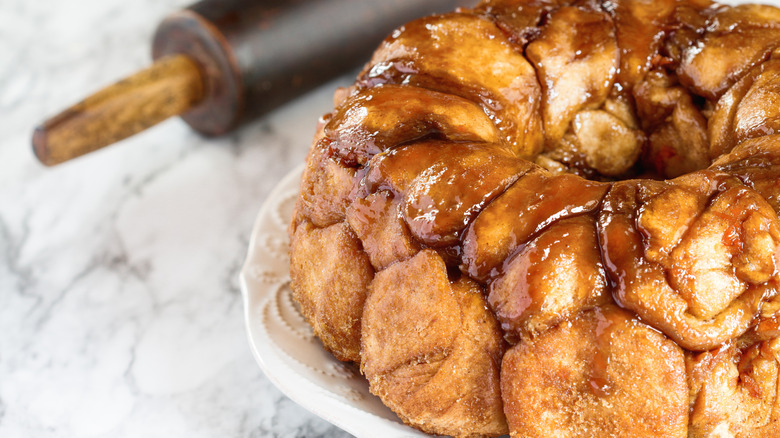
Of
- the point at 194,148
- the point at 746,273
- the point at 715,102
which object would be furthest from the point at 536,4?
the point at 194,148

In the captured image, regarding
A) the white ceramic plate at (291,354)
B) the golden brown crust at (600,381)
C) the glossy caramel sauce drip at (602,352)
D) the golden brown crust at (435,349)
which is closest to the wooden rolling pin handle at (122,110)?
the white ceramic plate at (291,354)

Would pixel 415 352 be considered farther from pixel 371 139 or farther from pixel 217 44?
pixel 217 44

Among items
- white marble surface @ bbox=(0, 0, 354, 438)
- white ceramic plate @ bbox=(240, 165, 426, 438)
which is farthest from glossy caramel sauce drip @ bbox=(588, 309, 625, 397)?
white marble surface @ bbox=(0, 0, 354, 438)

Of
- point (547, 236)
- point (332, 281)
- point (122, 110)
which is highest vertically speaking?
point (547, 236)

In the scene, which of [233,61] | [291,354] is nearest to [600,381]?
[291,354]

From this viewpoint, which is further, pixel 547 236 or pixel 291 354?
pixel 291 354

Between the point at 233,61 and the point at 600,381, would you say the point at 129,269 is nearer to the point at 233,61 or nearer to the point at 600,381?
the point at 233,61

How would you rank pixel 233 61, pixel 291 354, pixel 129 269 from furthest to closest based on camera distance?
pixel 233 61 → pixel 129 269 → pixel 291 354
